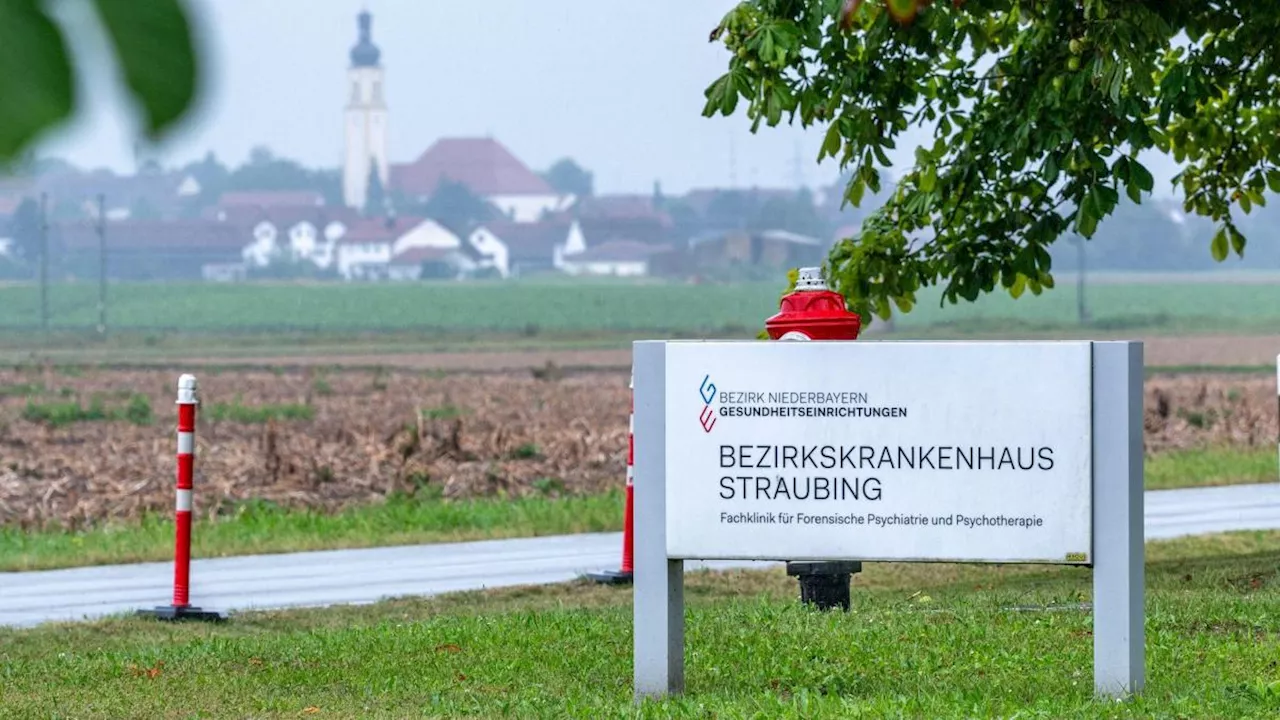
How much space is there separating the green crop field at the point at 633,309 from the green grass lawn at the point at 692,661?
69050 mm

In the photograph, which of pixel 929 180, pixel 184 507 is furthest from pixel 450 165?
pixel 929 180

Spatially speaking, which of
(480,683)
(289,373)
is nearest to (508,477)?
(480,683)

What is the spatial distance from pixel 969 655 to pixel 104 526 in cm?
1139

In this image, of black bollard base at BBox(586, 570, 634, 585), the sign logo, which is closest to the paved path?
black bollard base at BBox(586, 570, 634, 585)

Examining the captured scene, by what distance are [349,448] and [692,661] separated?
15265 millimetres

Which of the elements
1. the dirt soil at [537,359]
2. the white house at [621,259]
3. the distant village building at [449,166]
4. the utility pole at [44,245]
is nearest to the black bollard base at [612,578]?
the distant village building at [449,166]

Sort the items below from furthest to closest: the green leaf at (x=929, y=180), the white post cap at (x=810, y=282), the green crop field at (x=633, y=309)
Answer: the green crop field at (x=633, y=309) → the green leaf at (x=929, y=180) → the white post cap at (x=810, y=282)

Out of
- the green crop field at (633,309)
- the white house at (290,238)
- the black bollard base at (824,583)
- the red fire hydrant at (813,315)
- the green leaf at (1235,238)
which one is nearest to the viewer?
the white house at (290,238)

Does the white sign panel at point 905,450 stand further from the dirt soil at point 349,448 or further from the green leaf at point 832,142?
the dirt soil at point 349,448

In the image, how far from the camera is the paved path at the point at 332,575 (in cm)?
1275

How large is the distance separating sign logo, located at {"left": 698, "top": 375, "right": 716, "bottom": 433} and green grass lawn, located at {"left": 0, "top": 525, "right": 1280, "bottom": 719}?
95cm

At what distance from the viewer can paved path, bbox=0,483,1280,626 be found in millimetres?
12750

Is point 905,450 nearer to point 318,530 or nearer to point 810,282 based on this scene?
point 810,282

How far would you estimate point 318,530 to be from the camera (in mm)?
16984
